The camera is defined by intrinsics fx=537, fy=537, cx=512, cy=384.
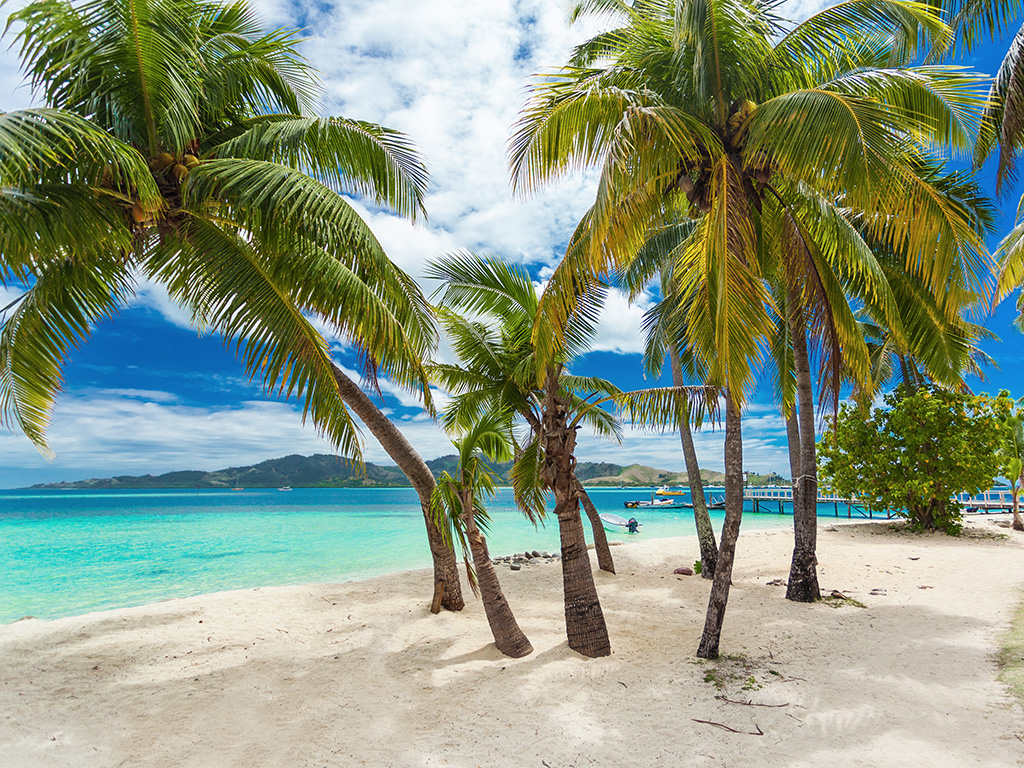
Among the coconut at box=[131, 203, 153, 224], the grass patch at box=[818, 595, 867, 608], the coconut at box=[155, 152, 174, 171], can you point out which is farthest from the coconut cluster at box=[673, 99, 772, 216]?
→ the grass patch at box=[818, 595, 867, 608]

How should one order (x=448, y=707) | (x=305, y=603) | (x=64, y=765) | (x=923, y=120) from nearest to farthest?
(x=64, y=765), (x=448, y=707), (x=923, y=120), (x=305, y=603)

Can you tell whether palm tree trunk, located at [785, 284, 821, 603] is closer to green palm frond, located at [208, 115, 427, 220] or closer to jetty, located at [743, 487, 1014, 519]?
green palm frond, located at [208, 115, 427, 220]

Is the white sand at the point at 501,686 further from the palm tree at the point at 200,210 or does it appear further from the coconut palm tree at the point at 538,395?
the palm tree at the point at 200,210

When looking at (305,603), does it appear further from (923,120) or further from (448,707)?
(923,120)

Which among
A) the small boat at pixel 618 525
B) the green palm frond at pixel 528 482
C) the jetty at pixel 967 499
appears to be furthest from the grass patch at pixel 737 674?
the small boat at pixel 618 525

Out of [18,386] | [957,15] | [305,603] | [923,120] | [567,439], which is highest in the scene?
[957,15]

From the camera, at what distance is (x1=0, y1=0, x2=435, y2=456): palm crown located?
5043 millimetres

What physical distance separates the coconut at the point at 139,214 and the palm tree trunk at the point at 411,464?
256 cm

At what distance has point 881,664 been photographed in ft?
A: 18.9

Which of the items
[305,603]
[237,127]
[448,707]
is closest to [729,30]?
[237,127]

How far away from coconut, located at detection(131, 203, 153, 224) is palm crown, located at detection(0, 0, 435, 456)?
0.01m

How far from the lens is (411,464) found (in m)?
7.86

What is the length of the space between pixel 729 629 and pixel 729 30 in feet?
23.4

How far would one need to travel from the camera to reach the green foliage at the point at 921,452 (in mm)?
15094
